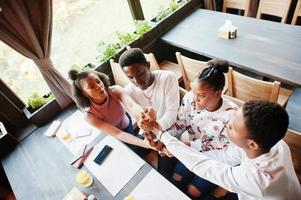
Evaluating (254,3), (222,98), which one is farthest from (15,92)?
(254,3)

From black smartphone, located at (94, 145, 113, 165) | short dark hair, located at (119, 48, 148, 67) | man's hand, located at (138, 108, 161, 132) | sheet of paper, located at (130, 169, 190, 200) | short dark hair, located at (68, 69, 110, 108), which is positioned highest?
short dark hair, located at (119, 48, 148, 67)

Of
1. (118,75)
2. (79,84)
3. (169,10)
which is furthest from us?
(169,10)

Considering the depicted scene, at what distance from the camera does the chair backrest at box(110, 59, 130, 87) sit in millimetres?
2300

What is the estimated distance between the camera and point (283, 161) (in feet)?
3.42

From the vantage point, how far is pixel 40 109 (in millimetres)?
2250

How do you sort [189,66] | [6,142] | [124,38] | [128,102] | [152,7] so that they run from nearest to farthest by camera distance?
1. [128,102]
2. [6,142]
3. [189,66]
4. [124,38]
5. [152,7]

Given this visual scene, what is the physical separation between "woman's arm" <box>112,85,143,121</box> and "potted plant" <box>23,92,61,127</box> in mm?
760

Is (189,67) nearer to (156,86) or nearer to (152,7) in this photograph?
(156,86)

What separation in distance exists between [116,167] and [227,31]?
179 cm

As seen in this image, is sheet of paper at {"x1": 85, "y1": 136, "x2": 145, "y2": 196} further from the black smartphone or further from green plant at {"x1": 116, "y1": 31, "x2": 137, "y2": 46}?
green plant at {"x1": 116, "y1": 31, "x2": 137, "y2": 46}

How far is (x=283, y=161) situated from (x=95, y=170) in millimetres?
1197

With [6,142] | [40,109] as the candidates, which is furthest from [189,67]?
[6,142]

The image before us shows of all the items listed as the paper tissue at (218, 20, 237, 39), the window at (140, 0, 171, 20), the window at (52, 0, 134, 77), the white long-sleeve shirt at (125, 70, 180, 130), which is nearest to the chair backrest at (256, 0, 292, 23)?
the paper tissue at (218, 20, 237, 39)

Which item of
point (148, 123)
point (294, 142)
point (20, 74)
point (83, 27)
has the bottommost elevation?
point (294, 142)
